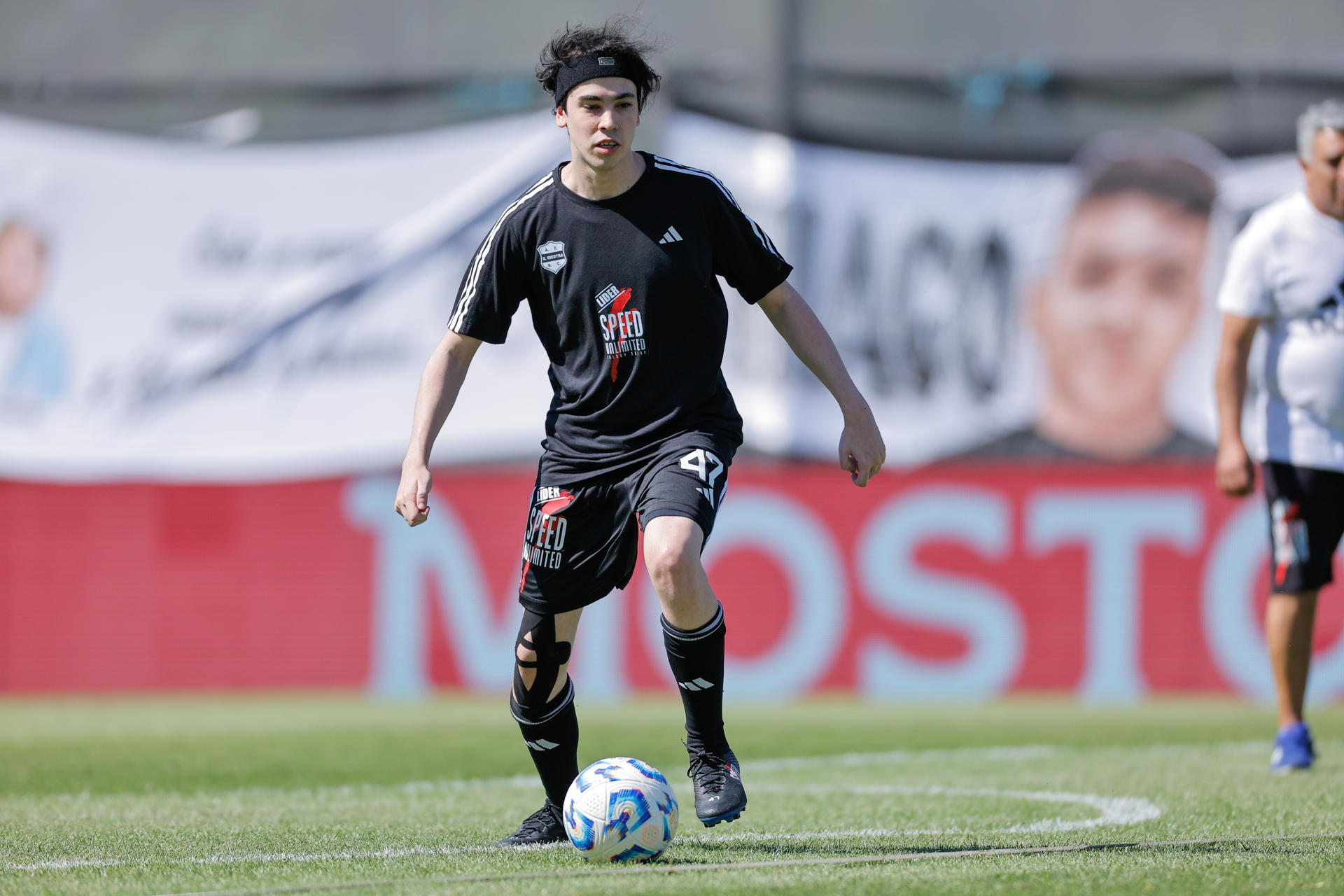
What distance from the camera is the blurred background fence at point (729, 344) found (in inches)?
452

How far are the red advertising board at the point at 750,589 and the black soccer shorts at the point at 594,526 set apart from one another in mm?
6959

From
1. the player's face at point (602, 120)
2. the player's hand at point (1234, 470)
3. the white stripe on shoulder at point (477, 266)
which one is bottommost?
the player's hand at point (1234, 470)

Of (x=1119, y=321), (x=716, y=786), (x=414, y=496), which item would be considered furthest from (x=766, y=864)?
(x=1119, y=321)

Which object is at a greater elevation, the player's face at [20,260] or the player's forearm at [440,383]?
the player's face at [20,260]

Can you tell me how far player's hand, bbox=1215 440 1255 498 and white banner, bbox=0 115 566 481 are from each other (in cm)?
725

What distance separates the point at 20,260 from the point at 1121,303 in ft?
28.8

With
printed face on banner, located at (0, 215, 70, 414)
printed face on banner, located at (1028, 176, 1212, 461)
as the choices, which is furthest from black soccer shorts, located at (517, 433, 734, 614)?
printed face on banner, located at (0, 215, 70, 414)

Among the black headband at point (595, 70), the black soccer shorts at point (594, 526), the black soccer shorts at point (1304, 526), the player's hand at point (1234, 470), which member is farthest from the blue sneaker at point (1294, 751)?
the black headband at point (595, 70)

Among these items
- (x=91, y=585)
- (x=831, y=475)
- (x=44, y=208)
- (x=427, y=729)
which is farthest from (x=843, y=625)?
(x=44, y=208)

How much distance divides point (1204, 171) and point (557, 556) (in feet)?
31.8

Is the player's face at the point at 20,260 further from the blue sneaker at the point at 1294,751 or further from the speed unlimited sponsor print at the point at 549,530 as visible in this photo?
the blue sneaker at the point at 1294,751

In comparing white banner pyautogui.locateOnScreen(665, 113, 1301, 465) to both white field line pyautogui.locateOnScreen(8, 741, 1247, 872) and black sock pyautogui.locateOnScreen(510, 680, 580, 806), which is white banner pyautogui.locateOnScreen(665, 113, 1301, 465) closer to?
white field line pyautogui.locateOnScreen(8, 741, 1247, 872)

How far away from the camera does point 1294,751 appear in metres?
5.75

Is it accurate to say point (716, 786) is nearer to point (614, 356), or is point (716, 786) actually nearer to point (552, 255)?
point (614, 356)
